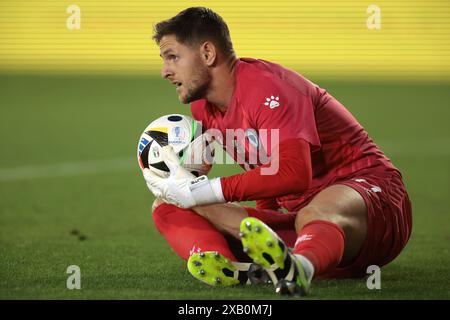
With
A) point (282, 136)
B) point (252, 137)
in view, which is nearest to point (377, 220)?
point (282, 136)

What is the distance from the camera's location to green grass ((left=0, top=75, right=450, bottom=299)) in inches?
183

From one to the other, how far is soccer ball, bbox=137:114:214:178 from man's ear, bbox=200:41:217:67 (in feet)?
1.25

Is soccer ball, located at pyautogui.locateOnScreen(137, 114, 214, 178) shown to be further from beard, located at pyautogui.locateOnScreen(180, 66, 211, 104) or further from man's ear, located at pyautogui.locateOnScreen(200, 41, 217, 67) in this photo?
man's ear, located at pyautogui.locateOnScreen(200, 41, 217, 67)

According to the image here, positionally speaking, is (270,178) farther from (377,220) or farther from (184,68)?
(184,68)

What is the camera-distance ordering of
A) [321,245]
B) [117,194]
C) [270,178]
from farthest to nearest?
1. [117,194]
2. [270,178]
3. [321,245]

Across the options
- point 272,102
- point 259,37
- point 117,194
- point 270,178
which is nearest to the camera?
point 270,178

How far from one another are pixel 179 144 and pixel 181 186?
1.40ft

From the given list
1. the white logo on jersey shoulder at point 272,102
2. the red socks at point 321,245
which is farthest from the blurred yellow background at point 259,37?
the red socks at point 321,245

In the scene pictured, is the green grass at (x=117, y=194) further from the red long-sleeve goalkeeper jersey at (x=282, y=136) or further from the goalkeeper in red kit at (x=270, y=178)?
the red long-sleeve goalkeeper jersey at (x=282, y=136)

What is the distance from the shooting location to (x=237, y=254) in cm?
506

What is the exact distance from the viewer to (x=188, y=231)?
16.1 ft

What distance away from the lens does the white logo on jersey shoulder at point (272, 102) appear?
4.50m

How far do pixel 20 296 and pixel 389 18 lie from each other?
67.0 ft

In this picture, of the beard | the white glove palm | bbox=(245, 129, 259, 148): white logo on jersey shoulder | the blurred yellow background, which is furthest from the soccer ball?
the blurred yellow background
